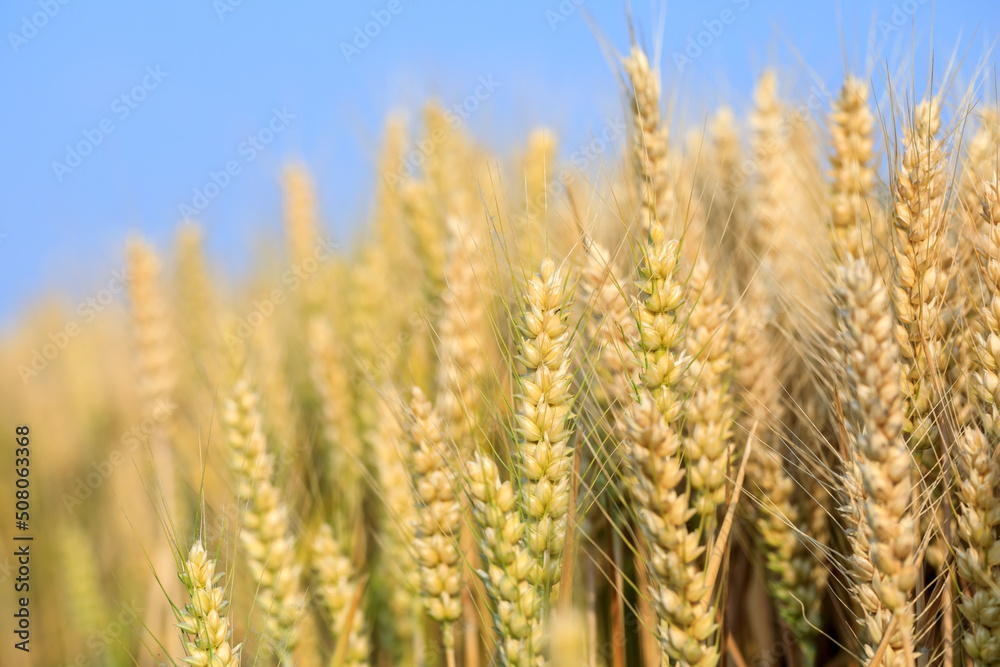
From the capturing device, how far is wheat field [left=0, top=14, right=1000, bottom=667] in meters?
1.13

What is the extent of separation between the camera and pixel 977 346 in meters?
1.24

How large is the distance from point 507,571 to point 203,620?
53 cm

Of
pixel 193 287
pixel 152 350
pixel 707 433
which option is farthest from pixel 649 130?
pixel 193 287

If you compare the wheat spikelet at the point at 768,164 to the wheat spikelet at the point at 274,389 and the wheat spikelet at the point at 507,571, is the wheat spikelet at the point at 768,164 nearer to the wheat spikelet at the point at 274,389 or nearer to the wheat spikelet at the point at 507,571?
the wheat spikelet at the point at 507,571

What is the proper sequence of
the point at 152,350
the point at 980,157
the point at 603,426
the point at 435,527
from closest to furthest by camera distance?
the point at 435,527, the point at 603,426, the point at 980,157, the point at 152,350

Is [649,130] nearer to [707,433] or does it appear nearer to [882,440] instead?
[707,433]

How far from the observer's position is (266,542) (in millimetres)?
1666

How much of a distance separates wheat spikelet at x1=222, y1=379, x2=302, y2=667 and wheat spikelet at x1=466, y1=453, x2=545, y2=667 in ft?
1.96

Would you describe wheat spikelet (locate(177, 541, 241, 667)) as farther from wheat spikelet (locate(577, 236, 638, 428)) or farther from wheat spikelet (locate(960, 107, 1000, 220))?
wheat spikelet (locate(960, 107, 1000, 220))

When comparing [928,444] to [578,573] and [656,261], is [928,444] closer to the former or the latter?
[656,261]

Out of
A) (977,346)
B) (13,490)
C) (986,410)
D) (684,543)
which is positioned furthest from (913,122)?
(13,490)

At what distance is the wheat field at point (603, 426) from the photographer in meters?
1.13

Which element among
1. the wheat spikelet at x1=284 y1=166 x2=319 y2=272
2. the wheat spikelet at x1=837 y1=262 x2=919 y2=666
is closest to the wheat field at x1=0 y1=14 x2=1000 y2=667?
Answer: the wheat spikelet at x1=837 y1=262 x2=919 y2=666

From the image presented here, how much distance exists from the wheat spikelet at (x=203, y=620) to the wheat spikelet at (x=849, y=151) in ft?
5.77
